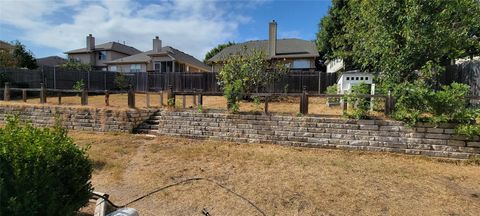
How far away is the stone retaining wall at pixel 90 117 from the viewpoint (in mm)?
10312

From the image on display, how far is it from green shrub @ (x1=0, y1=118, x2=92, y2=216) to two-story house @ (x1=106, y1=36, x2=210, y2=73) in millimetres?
23875

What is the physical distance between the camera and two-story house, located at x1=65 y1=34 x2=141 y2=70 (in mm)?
36469

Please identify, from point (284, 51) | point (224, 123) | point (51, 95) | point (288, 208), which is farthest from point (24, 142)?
point (284, 51)

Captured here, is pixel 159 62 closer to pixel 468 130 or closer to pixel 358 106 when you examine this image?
pixel 358 106

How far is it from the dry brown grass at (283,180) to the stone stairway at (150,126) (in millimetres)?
1479

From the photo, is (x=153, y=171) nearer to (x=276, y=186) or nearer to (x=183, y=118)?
(x=276, y=186)

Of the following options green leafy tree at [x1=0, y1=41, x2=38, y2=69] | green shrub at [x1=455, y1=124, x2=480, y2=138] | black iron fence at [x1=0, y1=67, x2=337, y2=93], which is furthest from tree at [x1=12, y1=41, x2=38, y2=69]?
green shrub at [x1=455, y1=124, x2=480, y2=138]

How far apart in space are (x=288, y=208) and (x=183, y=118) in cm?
581

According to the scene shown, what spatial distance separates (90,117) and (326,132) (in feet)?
25.7

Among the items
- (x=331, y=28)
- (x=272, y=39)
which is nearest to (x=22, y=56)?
(x=272, y=39)

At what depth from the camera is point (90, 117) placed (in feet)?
35.2

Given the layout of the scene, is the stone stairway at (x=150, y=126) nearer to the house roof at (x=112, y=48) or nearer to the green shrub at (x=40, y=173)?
the green shrub at (x=40, y=173)

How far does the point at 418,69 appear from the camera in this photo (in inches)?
409

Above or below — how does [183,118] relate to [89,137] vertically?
above
